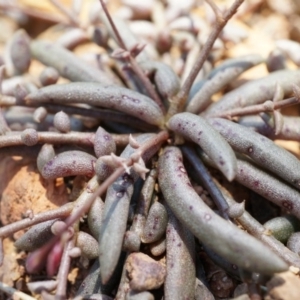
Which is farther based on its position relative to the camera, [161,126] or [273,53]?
[273,53]

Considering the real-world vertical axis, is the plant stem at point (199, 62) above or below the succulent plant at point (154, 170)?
above

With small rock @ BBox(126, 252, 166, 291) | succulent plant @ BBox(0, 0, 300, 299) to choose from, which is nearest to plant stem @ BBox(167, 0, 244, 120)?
succulent plant @ BBox(0, 0, 300, 299)

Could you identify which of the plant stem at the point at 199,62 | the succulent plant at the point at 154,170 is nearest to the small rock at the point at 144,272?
the succulent plant at the point at 154,170

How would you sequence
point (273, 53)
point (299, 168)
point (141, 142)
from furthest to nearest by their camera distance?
point (273, 53), point (141, 142), point (299, 168)

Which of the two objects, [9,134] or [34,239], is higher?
[9,134]

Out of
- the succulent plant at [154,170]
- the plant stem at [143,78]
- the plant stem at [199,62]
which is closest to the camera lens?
the succulent plant at [154,170]

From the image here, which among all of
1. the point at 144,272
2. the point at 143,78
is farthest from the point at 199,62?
the point at 144,272

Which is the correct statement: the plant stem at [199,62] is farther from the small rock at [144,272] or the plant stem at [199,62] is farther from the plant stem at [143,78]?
the small rock at [144,272]

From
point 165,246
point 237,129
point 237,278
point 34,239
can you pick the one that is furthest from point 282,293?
point 34,239

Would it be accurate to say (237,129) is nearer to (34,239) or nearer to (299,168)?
(299,168)
